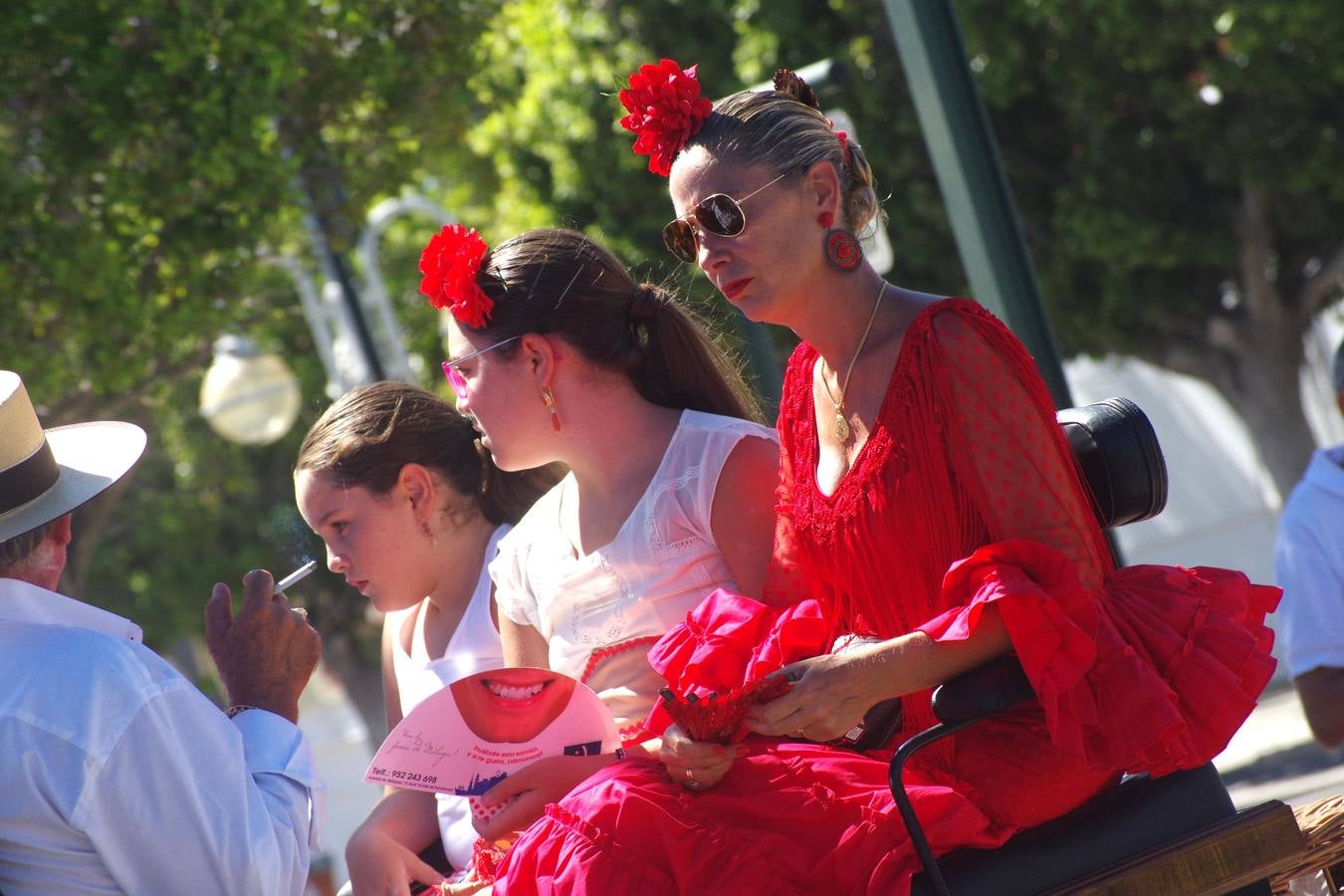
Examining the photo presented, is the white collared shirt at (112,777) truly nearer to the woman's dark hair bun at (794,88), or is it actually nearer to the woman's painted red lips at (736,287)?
the woman's painted red lips at (736,287)

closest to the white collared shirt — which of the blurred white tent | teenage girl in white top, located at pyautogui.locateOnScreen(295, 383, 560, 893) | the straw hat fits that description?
the straw hat

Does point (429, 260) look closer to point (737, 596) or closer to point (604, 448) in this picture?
point (604, 448)

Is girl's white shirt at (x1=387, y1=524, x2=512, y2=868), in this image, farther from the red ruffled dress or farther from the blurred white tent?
the blurred white tent

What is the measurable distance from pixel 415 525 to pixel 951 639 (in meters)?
1.65

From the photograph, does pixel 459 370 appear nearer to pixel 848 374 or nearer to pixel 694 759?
pixel 848 374

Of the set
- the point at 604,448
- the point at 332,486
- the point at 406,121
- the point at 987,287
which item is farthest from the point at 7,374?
the point at 406,121

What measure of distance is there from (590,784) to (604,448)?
875 mm

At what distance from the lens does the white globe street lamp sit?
38.3 ft

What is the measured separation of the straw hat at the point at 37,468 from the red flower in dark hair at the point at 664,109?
1.10 meters

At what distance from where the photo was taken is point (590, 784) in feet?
8.39

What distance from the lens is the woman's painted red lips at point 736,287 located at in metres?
2.76

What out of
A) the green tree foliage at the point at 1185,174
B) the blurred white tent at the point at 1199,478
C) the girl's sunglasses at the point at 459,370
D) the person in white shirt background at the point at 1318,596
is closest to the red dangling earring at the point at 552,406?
the girl's sunglasses at the point at 459,370

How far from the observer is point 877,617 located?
8.80 ft

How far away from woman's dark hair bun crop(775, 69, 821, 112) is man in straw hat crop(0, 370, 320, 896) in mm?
1377
